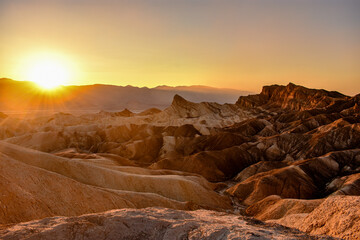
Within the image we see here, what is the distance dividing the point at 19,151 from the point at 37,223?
17287mm

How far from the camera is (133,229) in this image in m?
9.48

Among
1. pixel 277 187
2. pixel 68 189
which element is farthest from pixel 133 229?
pixel 277 187

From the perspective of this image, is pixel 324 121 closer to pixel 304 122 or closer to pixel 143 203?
pixel 304 122

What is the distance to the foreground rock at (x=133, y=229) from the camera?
27.6 ft

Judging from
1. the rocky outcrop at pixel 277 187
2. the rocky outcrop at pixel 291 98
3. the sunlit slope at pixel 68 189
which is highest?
the rocky outcrop at pixel 291 98

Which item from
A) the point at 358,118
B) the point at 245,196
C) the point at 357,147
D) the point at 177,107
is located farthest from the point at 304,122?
the point at 177,107

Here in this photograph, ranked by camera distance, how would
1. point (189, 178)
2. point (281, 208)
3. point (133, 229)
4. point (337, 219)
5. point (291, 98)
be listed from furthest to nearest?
point (291, 98) < point (189, 178) < point (281, 208) < point (337, 219) < point (133, 229)

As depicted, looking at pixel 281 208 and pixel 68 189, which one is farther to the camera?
pixel 281 208

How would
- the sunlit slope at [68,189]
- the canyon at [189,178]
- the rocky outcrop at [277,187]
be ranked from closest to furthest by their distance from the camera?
1. the canyon at [189,178]
2. the sunlit slope at [68,189]
3. the rocky outcrop at [277,187]

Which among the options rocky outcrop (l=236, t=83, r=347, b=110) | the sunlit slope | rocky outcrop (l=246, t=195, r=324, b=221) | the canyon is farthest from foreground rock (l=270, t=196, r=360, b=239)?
rocky outcrop (l=236, t=83, r=347, b=110)

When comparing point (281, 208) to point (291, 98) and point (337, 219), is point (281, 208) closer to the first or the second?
point (337, 219)

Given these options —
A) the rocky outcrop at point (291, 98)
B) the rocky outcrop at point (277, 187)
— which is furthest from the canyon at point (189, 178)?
the rocky outcrop at point (291, 98)

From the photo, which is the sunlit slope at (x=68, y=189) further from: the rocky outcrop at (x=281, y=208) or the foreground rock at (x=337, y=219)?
the foreground rock at (x=337, y=219)

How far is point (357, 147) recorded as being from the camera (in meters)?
51.5
